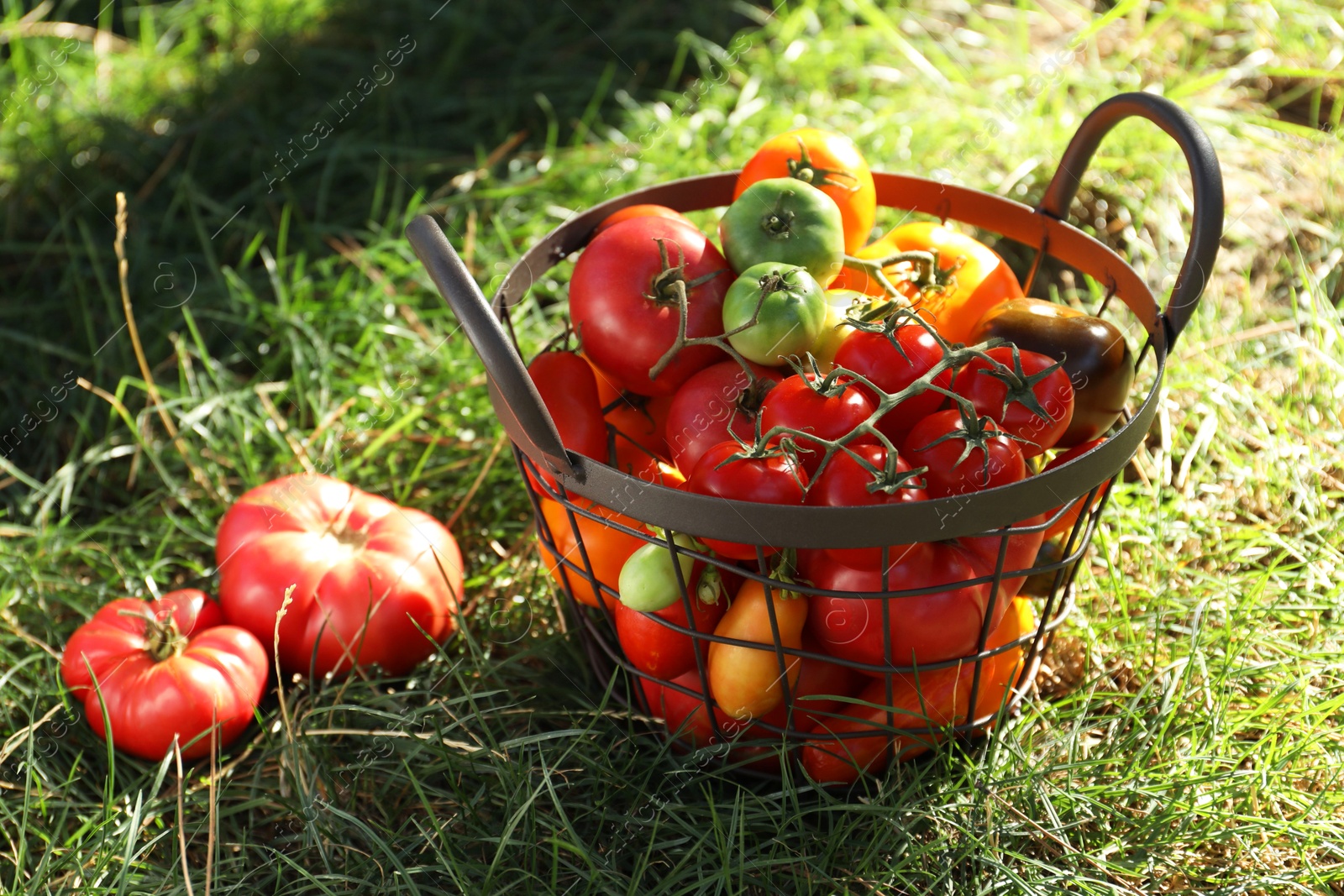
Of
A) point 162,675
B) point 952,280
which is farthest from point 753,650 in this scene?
point 162,675

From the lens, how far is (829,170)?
167cm

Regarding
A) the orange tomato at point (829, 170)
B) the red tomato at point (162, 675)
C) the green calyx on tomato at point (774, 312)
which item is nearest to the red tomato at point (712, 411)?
the green calyx on tomato at point (774, 312)

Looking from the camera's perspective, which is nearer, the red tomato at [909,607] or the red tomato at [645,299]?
the red tomato at [909,607]

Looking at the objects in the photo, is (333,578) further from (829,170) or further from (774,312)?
(829,170)

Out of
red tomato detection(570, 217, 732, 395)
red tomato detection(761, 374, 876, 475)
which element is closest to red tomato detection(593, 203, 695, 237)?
red tomato detection(570, 217, 732, 395)

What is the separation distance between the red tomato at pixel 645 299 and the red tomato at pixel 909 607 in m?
0.36

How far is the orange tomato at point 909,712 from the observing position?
1469mm

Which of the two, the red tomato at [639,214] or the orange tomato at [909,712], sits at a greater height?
the red tomato at [639,214]

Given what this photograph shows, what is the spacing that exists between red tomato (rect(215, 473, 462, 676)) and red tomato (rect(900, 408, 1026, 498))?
81cm

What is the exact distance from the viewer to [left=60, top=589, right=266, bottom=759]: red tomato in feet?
5.38

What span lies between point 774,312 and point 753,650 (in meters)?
0.45

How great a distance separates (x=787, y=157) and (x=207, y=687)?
4.06 ft

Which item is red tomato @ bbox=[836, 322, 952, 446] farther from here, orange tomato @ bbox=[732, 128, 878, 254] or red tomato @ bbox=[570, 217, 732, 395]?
orange tomato @ bbox=[732, 128, 878, 254]

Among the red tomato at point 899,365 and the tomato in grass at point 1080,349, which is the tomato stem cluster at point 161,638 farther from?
the tomato in grass at point 1080,349
